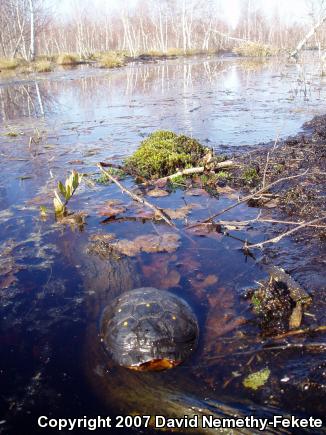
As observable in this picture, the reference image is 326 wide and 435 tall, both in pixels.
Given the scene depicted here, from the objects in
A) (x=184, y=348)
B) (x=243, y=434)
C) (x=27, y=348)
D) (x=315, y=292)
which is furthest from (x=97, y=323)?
(x=315, y=292)

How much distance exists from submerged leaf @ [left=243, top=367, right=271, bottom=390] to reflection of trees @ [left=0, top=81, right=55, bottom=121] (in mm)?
12583

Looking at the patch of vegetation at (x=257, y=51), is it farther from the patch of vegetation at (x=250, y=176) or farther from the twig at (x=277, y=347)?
the twig at (x=277, y=347)

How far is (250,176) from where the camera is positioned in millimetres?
5855

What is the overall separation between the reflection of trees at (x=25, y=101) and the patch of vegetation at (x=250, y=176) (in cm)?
974

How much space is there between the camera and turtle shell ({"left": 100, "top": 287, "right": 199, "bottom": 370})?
2607mm

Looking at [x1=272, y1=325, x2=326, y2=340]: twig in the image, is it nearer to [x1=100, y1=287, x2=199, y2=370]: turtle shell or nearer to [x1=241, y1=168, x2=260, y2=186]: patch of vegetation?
[x1=100, y1=287, x2=199, y2=370]: turtle shell

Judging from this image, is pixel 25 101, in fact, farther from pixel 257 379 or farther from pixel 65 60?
pixel 65 60

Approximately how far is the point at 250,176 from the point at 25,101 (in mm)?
13646

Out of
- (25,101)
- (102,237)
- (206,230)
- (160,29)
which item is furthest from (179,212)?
(160,29)

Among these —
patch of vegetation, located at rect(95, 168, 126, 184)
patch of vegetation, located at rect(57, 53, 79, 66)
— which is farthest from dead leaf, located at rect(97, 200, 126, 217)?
patch of vegetation, located at rect(57, 53, 79, 66)

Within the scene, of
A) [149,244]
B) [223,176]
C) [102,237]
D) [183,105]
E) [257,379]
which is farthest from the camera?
[183,105]

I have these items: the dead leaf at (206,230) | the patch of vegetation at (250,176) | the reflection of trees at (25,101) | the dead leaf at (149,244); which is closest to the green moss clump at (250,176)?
the patch of vegetation at (250,176)

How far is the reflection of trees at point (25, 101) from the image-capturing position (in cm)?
1348

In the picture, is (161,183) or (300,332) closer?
(300,332)
